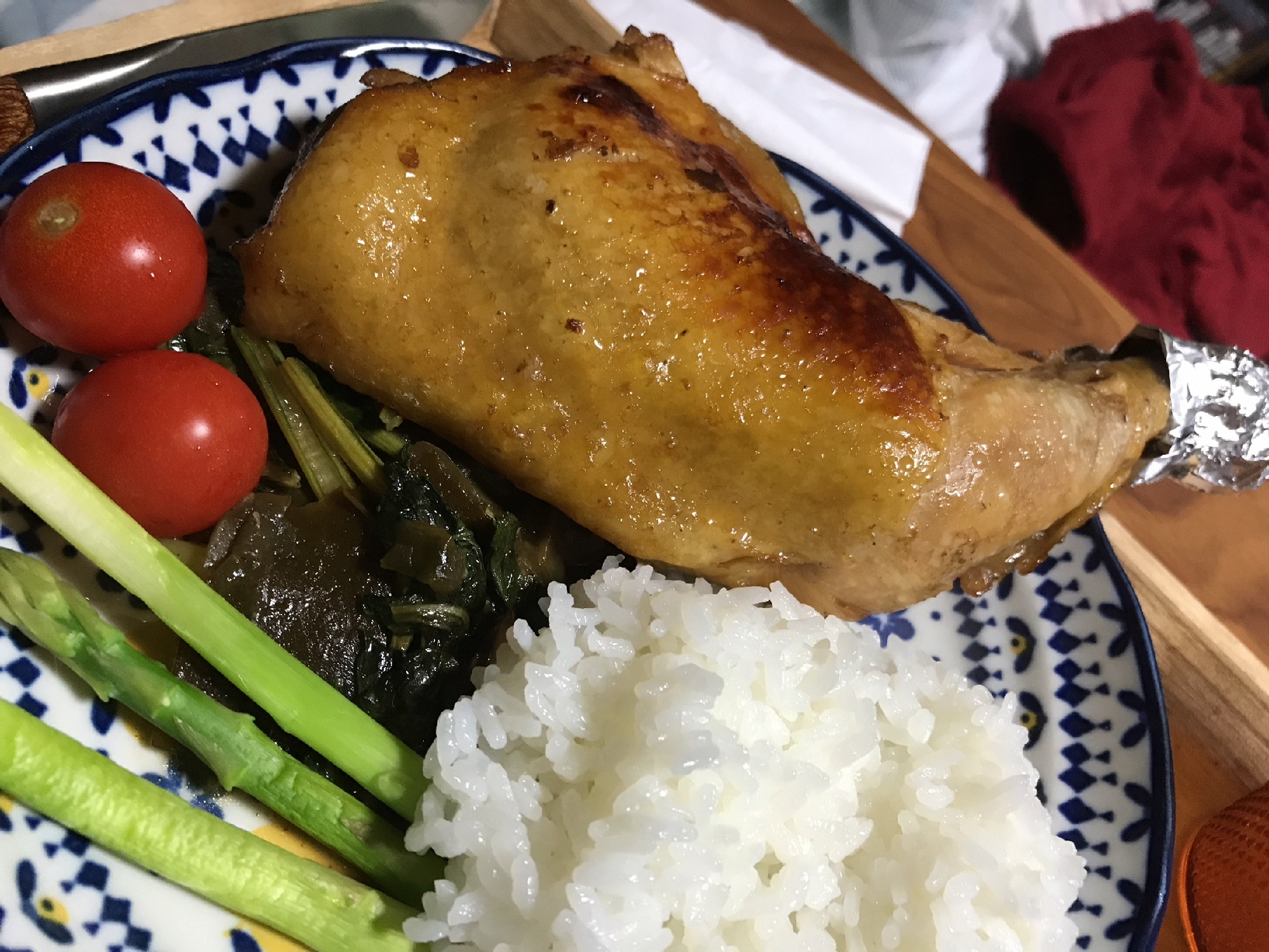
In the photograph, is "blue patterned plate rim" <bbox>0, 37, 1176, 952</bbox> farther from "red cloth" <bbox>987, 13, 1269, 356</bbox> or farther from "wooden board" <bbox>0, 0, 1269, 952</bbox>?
"red cloth" <bbox>987, 13, 1269, 356</bbox>

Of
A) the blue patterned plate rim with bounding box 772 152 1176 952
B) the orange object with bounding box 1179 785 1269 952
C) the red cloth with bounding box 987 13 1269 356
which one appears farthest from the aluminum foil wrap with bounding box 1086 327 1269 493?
the red cloth with bounding box 987 13 1269 356

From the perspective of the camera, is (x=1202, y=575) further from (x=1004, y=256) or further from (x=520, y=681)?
(x=520, y=681)

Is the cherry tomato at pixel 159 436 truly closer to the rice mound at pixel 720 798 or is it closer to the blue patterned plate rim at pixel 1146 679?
the rice mound at pixel 720 798

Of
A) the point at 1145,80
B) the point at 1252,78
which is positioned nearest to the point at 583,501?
the point at 1145,80

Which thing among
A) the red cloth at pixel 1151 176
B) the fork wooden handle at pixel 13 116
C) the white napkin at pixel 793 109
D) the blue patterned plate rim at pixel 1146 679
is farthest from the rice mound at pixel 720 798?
the red cloth at pixel 1151 176

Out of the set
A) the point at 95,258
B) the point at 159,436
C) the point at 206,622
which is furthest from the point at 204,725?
the point at 95,258

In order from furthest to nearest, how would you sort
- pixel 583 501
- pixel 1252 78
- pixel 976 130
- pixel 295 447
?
pixel 1252 78 < pixel 976 130 < pixel 295 447 < pixel 583 501
